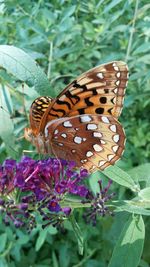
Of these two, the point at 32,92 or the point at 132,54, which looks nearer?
the point at 32,92

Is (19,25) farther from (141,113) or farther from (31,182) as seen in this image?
(31,182)

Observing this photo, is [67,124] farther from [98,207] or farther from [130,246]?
[130,246]

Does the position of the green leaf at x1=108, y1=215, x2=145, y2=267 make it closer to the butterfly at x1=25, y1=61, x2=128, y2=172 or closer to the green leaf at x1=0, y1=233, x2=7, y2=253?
the butterfly at x1=25, y1=61, x2=128, y2=172

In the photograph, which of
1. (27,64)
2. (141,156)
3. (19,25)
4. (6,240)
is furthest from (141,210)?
(19,25)

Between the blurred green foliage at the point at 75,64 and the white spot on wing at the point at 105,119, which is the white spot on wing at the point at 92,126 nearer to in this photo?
the white spot on wing at the point at 105,119

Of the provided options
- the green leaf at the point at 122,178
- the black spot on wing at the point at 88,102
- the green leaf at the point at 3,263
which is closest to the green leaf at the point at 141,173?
the green leaf at the point at 122,178

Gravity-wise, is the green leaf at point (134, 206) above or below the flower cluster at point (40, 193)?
below
